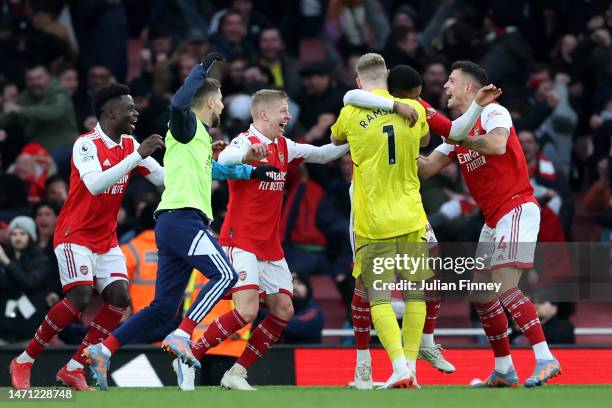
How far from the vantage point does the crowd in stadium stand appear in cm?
1666

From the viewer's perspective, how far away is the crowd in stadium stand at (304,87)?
16.7m

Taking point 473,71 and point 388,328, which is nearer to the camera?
point 388,328

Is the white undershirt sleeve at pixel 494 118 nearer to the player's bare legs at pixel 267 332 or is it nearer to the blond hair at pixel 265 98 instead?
the blond hair at pixel 265 98

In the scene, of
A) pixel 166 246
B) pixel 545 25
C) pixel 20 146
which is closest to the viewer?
pixel 166 246

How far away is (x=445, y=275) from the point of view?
1308 cm

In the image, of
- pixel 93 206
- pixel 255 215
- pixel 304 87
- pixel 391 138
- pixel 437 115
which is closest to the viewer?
pixel 391 138

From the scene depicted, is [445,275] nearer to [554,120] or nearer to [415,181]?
[415,181]

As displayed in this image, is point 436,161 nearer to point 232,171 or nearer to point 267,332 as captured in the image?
point 232,171

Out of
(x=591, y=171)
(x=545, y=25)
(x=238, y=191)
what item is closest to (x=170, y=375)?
(x=238, y=191)

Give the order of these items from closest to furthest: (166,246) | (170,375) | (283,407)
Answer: (283,407)
(166,246)
(170,375)

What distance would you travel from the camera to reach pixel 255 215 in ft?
40.7

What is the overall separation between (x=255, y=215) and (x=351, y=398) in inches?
79.8

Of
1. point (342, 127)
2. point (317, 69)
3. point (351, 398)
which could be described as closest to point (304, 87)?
point (317, 69)

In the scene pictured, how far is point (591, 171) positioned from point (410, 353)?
7.33 m
